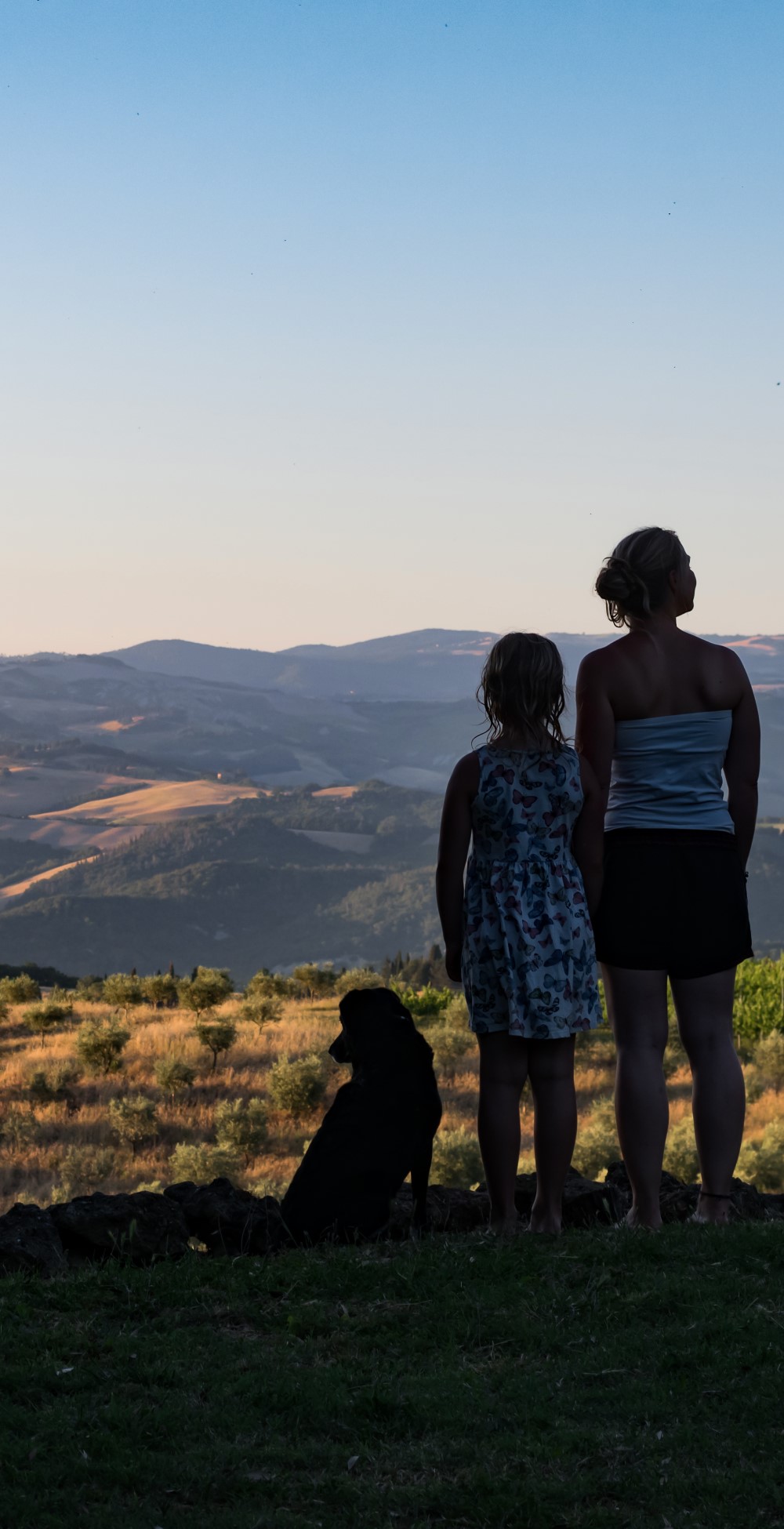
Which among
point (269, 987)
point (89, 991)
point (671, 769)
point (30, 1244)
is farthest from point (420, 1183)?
point (89, 991)

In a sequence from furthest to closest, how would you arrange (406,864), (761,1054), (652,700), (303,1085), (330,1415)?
(406,864), (761,1054), (303,1085), (652,700), (330,1415)

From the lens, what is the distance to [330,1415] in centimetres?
314

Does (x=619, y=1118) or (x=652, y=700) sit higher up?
(x=652, y=700)

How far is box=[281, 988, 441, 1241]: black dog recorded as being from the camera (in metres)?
4.83

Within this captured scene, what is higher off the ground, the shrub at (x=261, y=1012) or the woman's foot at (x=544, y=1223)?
the woman's foot at (x=544, y=1223)

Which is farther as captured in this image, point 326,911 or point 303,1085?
point 326,911

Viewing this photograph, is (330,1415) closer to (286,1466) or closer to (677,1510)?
(286,1466)

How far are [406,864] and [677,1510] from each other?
548ft

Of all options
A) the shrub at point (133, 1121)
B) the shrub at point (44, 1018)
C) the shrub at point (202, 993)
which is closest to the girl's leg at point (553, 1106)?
the shrub at point (133, 1121)

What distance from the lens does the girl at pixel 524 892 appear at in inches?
174

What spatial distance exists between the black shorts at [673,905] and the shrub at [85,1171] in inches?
420

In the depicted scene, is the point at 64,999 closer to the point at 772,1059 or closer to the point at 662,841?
the point at 772,1059

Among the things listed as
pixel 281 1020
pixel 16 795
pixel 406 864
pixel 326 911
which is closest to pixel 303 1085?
pixel 281 1020

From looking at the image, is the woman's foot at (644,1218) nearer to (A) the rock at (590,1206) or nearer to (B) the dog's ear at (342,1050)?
(A) the rock at (590,1206)
